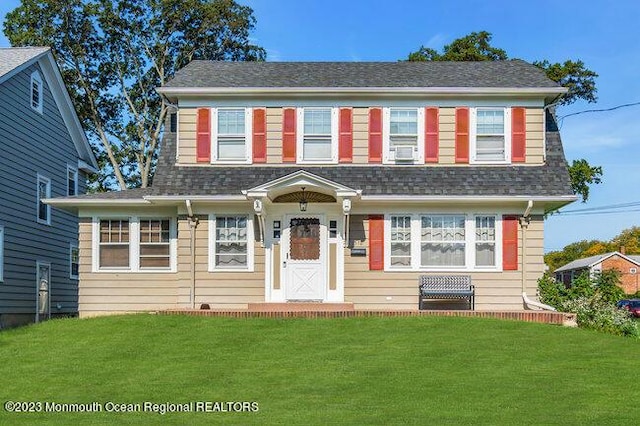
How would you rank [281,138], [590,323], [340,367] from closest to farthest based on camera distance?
[340,367], [590,323], [281,138]

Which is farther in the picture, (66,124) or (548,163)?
(66,124)

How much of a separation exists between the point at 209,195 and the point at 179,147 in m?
1.87

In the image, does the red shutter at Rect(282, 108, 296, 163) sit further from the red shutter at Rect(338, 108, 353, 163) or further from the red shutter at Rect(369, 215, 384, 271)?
the red shutter at Rect(369, 215, 384, 271)

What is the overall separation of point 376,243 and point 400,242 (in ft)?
1.89

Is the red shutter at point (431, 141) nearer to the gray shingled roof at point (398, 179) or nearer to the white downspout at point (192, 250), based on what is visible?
the gray shingled roof at point (398, 179)

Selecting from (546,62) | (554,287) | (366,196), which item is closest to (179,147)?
→ (366,196)

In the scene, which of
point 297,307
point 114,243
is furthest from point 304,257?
point 114,243

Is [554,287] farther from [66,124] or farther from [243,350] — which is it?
[66,124]

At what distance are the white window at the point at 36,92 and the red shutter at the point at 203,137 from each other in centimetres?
702

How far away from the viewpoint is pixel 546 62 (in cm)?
3722

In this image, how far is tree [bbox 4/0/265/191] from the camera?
34.9 metres

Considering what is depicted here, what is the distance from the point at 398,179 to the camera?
20078 mm

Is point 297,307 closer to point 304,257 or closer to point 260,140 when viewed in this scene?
point 304,257

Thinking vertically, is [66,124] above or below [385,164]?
above
